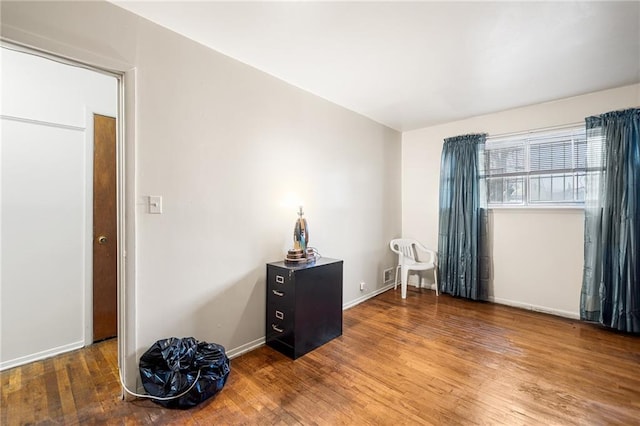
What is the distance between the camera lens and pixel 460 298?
3.98 meters

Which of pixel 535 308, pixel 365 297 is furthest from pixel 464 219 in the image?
pixel 365 297

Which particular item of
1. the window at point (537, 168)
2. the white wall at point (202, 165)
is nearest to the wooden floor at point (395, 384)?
the white wall at point (202, 165)

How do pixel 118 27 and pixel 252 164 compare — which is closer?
pixel 118 27

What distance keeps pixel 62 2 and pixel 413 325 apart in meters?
3.78

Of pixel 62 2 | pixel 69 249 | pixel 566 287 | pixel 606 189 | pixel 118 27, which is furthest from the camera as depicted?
pixel 566 287

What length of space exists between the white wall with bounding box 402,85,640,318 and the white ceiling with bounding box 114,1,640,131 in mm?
211

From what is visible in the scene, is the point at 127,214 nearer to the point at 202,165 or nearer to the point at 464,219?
the point at 202,165

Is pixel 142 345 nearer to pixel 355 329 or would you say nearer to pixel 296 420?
pixel 296 420

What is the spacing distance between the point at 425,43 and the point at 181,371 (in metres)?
2.95

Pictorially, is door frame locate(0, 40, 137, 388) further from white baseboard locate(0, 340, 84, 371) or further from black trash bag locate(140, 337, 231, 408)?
white baseboard locate(0, 340, 84, 371)

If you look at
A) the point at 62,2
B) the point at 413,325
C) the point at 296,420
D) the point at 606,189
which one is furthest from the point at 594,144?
the point at 62,2

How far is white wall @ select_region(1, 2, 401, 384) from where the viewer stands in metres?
1.80

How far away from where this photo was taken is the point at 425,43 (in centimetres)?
220

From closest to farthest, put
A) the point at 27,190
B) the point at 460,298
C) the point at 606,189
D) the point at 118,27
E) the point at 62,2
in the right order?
the point at 62,2, the point at 118,27, the point at 27,190, the point at 606,189, the point at 460,298
